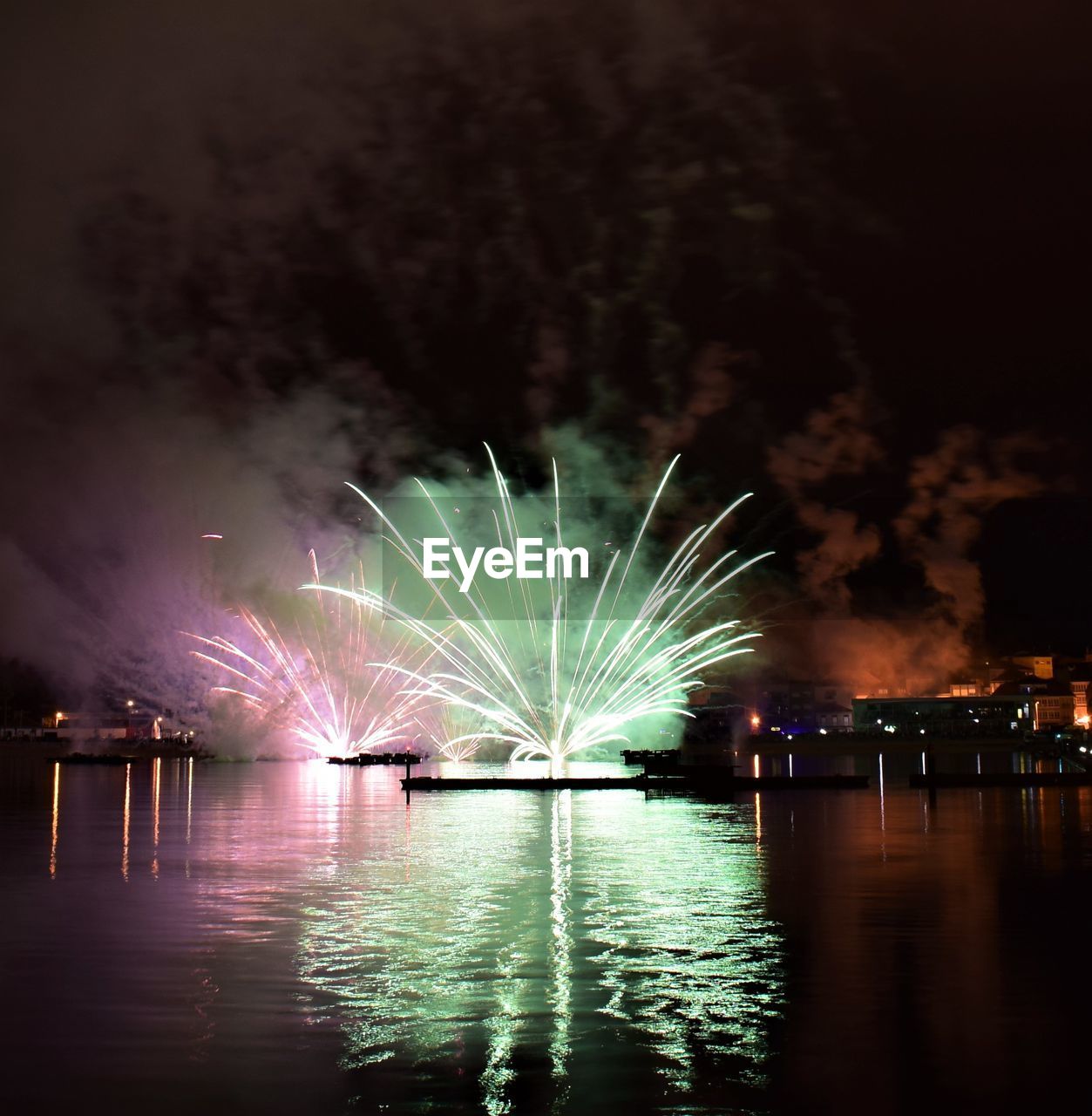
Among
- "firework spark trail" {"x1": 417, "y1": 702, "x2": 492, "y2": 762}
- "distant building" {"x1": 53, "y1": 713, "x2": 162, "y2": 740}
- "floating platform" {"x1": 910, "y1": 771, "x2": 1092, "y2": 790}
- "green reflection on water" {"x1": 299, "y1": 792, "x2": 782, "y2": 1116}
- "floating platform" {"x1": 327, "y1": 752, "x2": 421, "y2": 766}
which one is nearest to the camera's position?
"green reflection on water" {"x1": 299, "y1": 792, "x2": 782, "y2": 1116}

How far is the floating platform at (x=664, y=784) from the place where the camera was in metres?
57.6

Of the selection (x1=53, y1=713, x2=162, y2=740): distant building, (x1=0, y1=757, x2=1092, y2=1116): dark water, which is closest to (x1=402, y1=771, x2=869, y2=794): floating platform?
(x1=0, y1=757, x2=1092, y2=1116): dark water

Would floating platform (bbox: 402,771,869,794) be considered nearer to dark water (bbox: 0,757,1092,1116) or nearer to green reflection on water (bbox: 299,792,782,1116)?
dark water (bbox: 0,757,1092,1116)

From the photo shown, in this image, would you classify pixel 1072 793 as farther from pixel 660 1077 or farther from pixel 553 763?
pixel 660 1077

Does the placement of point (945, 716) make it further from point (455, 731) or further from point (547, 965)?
point (547, 965)

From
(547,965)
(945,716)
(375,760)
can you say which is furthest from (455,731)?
(547,965)

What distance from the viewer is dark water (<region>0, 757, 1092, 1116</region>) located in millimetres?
10562

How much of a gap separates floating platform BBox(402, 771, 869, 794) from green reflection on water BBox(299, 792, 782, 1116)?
26.6 metres

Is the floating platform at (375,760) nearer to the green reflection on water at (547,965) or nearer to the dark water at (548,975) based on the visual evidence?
the dark water at (548,975)

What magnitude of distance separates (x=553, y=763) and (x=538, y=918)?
56392 mm

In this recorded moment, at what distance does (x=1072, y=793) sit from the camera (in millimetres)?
51188

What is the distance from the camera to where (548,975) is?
15125mm

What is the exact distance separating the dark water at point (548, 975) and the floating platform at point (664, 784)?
24407 mm

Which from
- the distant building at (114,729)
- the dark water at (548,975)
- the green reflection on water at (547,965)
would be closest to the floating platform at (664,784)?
the dark water at (548,975)
